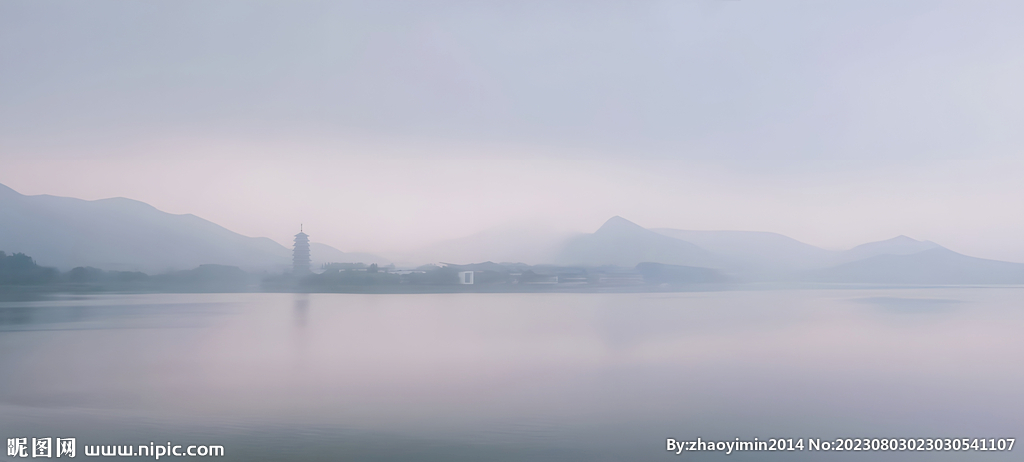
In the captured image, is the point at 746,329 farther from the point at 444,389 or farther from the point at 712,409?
the point at 444,389

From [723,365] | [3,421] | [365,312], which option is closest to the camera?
[3,421]

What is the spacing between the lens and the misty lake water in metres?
5.02

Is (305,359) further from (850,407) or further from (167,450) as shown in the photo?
(850,407)

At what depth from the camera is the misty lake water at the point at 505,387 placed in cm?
502

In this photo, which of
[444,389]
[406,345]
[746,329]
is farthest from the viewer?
[746,329]

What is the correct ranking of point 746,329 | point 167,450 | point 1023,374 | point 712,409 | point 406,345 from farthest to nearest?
point 746,329 < point 406,345 < point 1023,374 < point 712,409 < point 167,450

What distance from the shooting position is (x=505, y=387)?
7.11 m

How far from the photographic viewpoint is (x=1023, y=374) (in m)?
8.09

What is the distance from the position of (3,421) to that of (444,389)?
4.58 metres

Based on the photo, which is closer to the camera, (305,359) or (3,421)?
(3,421)

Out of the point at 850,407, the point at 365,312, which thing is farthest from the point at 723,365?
the point at 365,312

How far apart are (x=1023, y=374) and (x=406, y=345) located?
33.7 ft

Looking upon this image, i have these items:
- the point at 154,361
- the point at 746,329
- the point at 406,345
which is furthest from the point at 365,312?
the point at 746,329

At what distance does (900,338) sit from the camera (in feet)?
38.7
